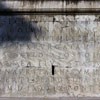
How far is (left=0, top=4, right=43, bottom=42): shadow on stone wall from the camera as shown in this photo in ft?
24.5

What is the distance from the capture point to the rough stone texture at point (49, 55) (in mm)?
7230

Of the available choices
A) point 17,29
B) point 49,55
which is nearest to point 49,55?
point 49,55

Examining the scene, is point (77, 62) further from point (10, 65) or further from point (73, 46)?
point (10, 65)

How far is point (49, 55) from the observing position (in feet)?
24.1

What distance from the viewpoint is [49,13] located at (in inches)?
296

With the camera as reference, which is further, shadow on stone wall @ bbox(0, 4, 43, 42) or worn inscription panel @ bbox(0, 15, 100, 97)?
shadow on stone wall @ bbox(0, 4, 43, 42)

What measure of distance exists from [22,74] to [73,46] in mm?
1243

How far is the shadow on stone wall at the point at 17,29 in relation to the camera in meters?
7.46

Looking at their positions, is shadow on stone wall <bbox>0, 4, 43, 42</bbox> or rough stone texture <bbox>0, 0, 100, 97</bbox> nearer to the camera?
rough stone texture <bbox>0, 0, 100, 97</bbox>

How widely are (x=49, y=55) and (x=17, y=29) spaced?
915mm

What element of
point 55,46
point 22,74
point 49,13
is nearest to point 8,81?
point 22,74

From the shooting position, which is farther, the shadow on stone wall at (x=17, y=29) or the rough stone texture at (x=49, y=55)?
the shadow on stone wall at (x=17, y=29)

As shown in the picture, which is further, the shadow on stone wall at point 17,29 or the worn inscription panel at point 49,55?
the shadow on stone wall at point 17,29

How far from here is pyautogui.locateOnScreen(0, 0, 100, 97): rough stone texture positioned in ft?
23.7
